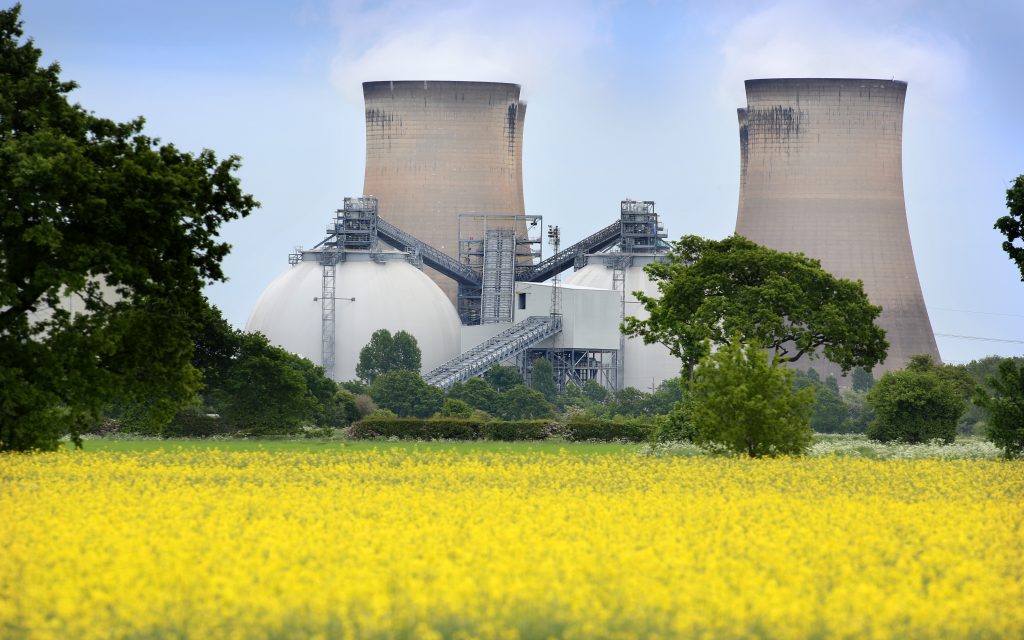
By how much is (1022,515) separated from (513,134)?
89478mm

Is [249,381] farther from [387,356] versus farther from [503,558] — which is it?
[387,356]

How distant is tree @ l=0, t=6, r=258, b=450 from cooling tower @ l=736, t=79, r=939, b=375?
2838 inches

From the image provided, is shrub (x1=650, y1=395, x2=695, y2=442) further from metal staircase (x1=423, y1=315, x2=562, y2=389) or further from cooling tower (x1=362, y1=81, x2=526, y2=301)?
cooling tower (x1=362, y1=81, x2=526, y2=301)

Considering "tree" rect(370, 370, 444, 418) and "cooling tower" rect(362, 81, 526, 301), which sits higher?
"cooling tower" rect(362, 81, 526, 301)

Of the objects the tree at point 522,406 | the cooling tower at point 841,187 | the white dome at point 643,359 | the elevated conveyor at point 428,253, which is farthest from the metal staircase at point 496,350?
the cooling tower at point 841,187

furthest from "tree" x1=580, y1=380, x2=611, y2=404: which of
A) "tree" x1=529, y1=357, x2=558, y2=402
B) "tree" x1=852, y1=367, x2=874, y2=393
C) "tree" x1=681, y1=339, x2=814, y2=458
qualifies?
"tree" x1=681, y1=339, x2=814, y2=458

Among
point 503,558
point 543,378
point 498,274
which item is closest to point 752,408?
point 503,558

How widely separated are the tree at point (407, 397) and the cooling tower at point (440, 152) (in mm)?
31082

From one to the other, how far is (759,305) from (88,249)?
24.9 metres

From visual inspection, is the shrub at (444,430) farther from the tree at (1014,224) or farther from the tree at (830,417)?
the tree at (830,417)

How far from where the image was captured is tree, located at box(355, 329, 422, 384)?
90.8 meters

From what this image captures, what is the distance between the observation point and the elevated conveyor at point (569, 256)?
345 ft

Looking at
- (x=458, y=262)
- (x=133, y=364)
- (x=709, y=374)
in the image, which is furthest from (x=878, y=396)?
(x=458, y=262)

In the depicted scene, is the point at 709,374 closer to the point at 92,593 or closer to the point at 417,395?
the point at 92,593
